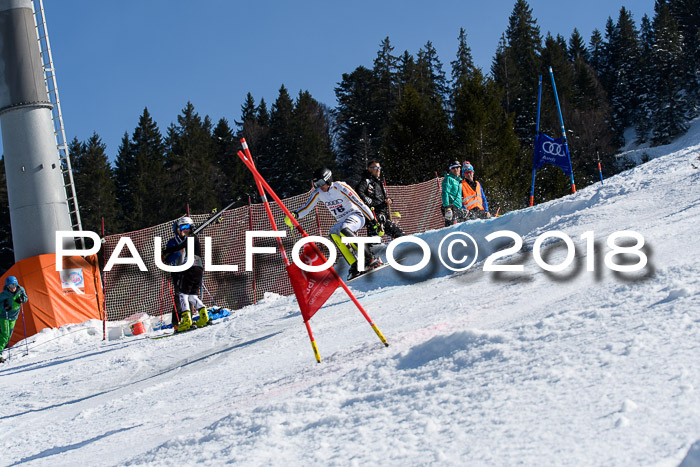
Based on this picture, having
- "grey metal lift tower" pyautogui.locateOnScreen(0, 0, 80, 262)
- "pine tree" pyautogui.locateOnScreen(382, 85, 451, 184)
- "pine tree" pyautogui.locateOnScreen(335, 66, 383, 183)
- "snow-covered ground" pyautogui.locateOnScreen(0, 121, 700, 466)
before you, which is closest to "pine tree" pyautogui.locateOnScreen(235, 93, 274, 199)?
"pine tree" pyautogui.locateOnScreen(335, 66, 383, 183)

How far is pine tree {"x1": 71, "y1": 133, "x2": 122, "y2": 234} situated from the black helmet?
44.5 metres

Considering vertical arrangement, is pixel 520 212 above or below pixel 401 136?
below

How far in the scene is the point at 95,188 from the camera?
5566cm

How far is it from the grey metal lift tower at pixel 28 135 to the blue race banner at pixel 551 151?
14.0 m

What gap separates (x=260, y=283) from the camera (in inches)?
657

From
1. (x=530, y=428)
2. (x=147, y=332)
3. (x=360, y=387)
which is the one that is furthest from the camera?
(x=147, y=332)

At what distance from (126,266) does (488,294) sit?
12.9 metres

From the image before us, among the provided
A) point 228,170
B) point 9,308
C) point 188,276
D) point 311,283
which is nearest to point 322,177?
point 311,283

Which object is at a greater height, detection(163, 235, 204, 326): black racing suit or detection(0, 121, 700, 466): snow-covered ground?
detection(163, 235, 204, 326): black racing suit

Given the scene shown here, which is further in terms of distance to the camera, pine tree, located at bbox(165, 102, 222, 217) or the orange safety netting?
pine tree, located at bbox(165, 102, 222, 217)

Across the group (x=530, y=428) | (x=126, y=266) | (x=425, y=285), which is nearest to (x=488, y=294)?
(x=425, y=285)

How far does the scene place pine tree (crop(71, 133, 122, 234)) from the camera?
53.0 meters

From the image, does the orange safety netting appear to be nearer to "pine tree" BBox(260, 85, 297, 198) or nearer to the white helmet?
the white helmet

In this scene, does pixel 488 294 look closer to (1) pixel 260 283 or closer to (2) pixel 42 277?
(1) pixel 260 283
